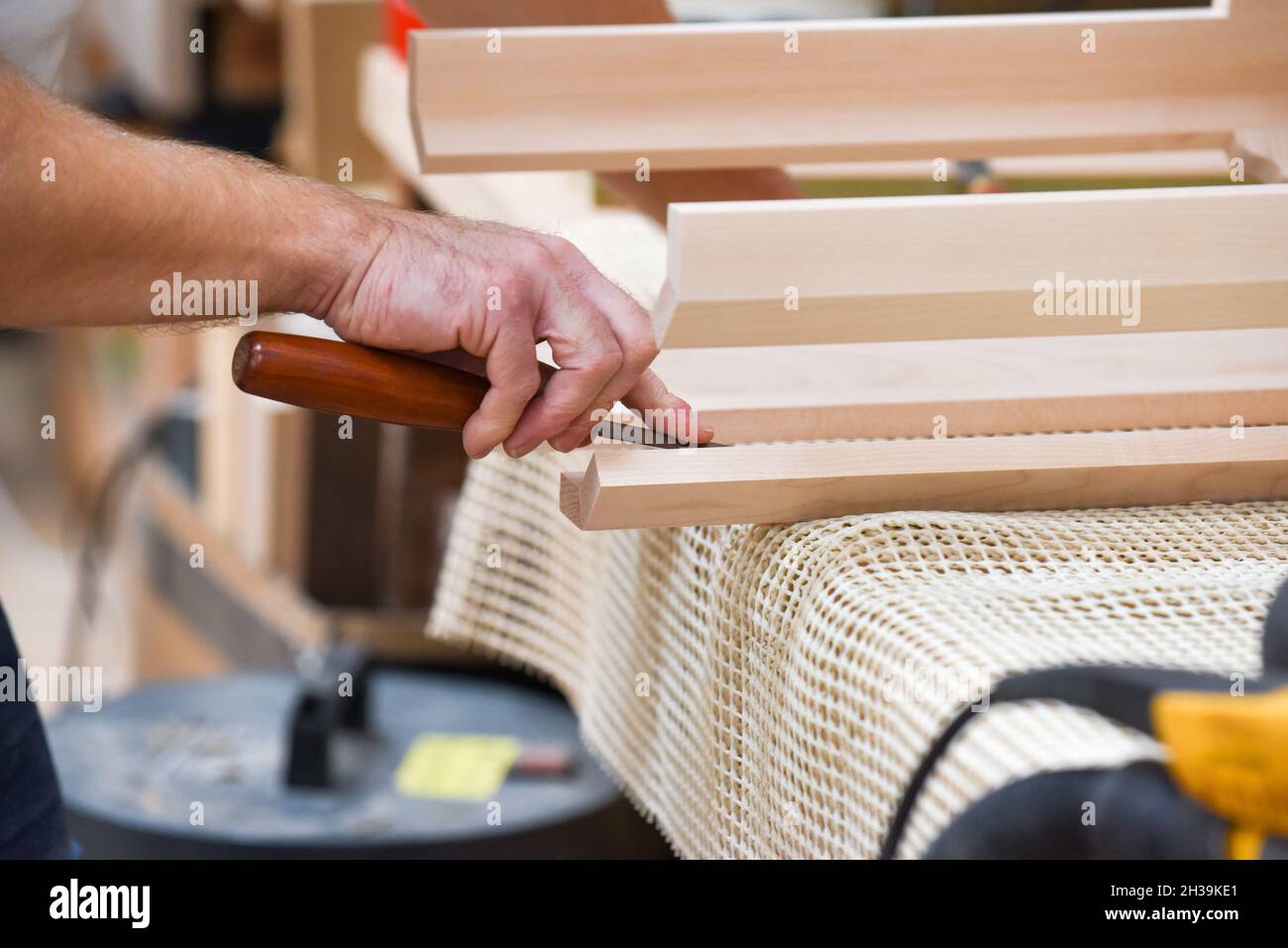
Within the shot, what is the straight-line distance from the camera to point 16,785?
0.80m

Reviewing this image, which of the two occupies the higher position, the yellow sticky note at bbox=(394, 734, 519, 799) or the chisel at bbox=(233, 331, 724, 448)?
the chisel at bbox=(233, 331, 724, 448)

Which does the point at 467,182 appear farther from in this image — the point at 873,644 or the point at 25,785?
the point at 873,644

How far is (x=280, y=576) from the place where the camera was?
5.36 feet

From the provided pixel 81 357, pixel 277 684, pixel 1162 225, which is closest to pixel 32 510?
pixel 81 357

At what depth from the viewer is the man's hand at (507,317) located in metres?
0.57

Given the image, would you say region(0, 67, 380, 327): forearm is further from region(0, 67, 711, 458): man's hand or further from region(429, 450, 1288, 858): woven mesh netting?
region(429, 450, 1288, 858): woven mesh netting

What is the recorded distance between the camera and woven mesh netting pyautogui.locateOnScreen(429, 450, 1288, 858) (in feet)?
1.37

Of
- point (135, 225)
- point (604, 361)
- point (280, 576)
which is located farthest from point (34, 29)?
point (280, 576)

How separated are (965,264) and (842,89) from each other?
0.14 metres

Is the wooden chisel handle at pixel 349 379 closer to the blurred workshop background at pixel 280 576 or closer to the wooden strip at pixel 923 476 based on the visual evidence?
the wooden strip at pixel 923 476

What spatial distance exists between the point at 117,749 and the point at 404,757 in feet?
0.76

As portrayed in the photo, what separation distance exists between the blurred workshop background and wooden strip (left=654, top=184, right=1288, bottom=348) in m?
0.29

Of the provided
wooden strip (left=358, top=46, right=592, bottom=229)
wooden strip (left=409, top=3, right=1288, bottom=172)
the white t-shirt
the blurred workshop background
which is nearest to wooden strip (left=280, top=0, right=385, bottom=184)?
the blurred workshop background
